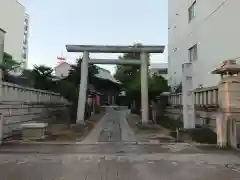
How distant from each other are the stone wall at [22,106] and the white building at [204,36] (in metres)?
10.1

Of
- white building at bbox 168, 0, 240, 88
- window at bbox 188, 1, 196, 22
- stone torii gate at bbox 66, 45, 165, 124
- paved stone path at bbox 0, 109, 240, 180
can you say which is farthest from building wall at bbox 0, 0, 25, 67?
paved stone path at bbox 0, 109, 240, 180

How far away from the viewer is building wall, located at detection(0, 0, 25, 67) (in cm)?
4575

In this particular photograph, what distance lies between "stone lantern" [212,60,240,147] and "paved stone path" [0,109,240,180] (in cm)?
89

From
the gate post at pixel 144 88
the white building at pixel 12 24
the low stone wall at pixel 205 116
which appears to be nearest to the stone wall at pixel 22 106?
the gate post at pixel 144 88

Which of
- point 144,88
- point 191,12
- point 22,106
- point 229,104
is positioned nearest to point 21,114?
point 22,106

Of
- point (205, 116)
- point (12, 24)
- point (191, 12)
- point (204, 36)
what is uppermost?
point (12, 24)

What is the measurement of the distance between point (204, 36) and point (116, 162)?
48.3 ft

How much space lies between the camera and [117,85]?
48781mm

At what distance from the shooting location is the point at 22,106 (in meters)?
16.3

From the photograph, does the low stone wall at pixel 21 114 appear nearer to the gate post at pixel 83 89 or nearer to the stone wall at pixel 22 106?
the stone wall at pixel 22 106

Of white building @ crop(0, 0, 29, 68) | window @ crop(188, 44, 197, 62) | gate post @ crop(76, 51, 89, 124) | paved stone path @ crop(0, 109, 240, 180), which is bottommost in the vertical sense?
paved stone path @ crop(0, 109, 240, 180)

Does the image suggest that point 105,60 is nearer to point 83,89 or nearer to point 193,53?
point 83,89

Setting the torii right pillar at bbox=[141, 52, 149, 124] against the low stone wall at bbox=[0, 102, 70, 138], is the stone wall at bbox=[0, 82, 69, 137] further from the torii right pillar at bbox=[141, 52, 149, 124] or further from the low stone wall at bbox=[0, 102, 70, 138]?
the torii right pillar at bbox=[141, 52, 149, 124]

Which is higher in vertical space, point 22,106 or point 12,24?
point 12,24
